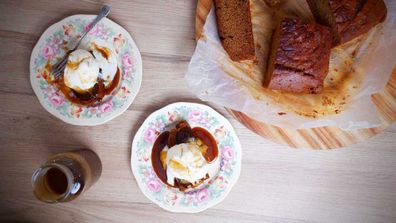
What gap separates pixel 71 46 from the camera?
169cm

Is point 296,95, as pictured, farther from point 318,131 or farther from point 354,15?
point 354,15

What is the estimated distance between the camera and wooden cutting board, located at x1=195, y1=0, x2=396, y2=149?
5.36ft

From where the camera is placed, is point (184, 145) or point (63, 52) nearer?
point (184, 145)

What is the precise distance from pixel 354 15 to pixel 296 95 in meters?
0.44

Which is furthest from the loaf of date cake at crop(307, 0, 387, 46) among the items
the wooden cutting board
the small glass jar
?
the small glass jar

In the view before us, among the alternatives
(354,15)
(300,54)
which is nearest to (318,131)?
(300,54)

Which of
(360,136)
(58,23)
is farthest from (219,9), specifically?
(360,136)

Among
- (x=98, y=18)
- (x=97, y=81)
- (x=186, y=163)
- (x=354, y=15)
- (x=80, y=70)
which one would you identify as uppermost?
(x=354, y=15)

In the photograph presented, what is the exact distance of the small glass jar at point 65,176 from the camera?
1.53m

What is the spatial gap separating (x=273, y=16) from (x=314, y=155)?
718 millimetres

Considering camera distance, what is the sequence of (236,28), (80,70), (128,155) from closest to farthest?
1. (80,70)
2. (236,28)
3. (128,155)

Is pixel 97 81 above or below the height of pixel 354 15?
below

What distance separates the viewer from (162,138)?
1.71 m

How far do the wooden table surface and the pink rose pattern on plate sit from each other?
0.22ft
